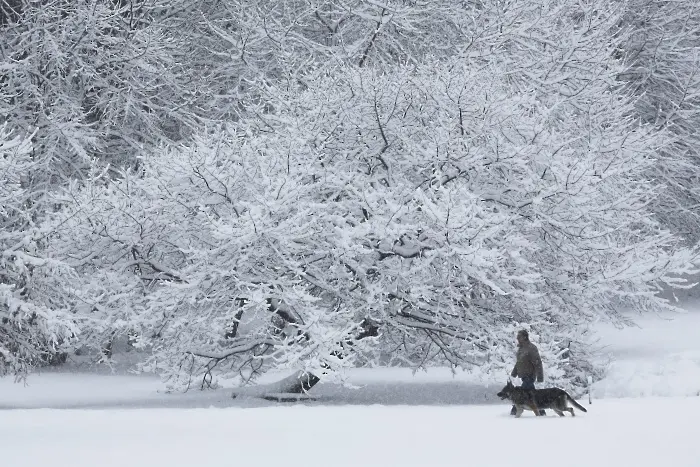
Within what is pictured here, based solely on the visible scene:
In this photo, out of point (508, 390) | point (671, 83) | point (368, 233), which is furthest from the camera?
point (671, 83)

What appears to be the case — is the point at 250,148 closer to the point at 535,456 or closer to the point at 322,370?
the point at 322,370

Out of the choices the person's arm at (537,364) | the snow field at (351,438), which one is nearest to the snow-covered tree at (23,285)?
the snow field at (351,438)

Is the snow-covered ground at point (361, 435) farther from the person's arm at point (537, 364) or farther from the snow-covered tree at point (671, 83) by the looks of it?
the snow-covered tree at point (671, 83)

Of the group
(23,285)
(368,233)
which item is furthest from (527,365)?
(23,285)

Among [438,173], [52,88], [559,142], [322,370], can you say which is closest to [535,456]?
[322,370]

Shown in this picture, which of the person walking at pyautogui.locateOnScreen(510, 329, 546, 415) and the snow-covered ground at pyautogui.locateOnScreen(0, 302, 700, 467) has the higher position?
the person walking at pyautogui.locateOnScreen(510, 329, 546, 415)

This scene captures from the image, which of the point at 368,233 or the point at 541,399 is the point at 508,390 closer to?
the point at 541,399

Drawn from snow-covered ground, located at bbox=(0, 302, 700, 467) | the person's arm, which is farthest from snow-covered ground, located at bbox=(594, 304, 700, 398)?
the person's arm

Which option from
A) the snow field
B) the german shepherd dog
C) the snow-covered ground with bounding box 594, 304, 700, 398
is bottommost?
the snow field

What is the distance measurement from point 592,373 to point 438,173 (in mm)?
4532

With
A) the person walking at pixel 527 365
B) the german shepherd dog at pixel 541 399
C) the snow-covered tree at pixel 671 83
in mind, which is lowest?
the german shepherd dog at pixel 541 399

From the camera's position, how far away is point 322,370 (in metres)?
14.6

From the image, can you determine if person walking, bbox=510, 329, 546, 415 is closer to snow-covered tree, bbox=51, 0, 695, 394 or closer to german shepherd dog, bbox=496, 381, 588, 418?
german shepherd dog, bbox=496, 381, 588, 418

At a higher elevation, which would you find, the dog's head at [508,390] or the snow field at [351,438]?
the dog's head at [508,390]
